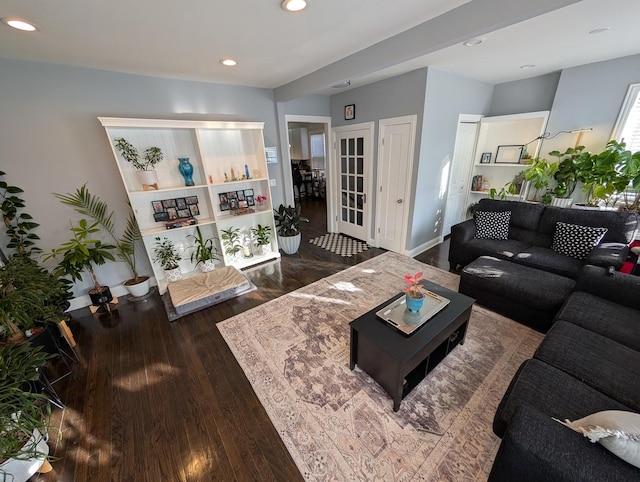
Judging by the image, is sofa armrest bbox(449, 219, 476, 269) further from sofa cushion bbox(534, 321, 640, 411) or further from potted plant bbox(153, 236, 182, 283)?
potted plant bbox(153, 236, 182, 283)

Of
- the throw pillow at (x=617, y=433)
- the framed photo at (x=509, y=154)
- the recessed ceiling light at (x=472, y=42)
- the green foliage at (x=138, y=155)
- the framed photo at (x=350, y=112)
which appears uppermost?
the recessed ceiling light at (x=472, y=42)

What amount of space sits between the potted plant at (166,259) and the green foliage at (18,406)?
5.36 ft

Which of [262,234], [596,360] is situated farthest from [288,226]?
[596,360]

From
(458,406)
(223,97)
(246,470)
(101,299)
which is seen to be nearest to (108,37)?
(223,97)

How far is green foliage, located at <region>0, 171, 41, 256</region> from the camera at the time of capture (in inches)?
89.4

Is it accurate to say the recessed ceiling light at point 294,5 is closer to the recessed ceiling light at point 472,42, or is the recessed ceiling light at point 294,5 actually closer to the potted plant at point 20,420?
the recessed ceiling light at point 472,42

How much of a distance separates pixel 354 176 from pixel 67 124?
3.64 meters

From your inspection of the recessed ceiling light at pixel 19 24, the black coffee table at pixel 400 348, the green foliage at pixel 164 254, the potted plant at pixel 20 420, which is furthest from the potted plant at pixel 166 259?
the black coffee table at pixel 400 348

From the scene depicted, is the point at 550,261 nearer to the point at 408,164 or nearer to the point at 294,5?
the point at 408,164

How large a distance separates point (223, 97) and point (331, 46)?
1.82 meters

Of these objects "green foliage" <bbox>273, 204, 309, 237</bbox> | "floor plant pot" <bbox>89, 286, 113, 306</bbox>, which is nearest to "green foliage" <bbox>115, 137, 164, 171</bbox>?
"floor plant pot" <bbox>89, 286, 113, 306</bbox>

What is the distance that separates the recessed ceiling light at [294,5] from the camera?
57.7 inches

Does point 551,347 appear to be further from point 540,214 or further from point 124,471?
point 124,471

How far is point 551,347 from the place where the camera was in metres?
1.46
